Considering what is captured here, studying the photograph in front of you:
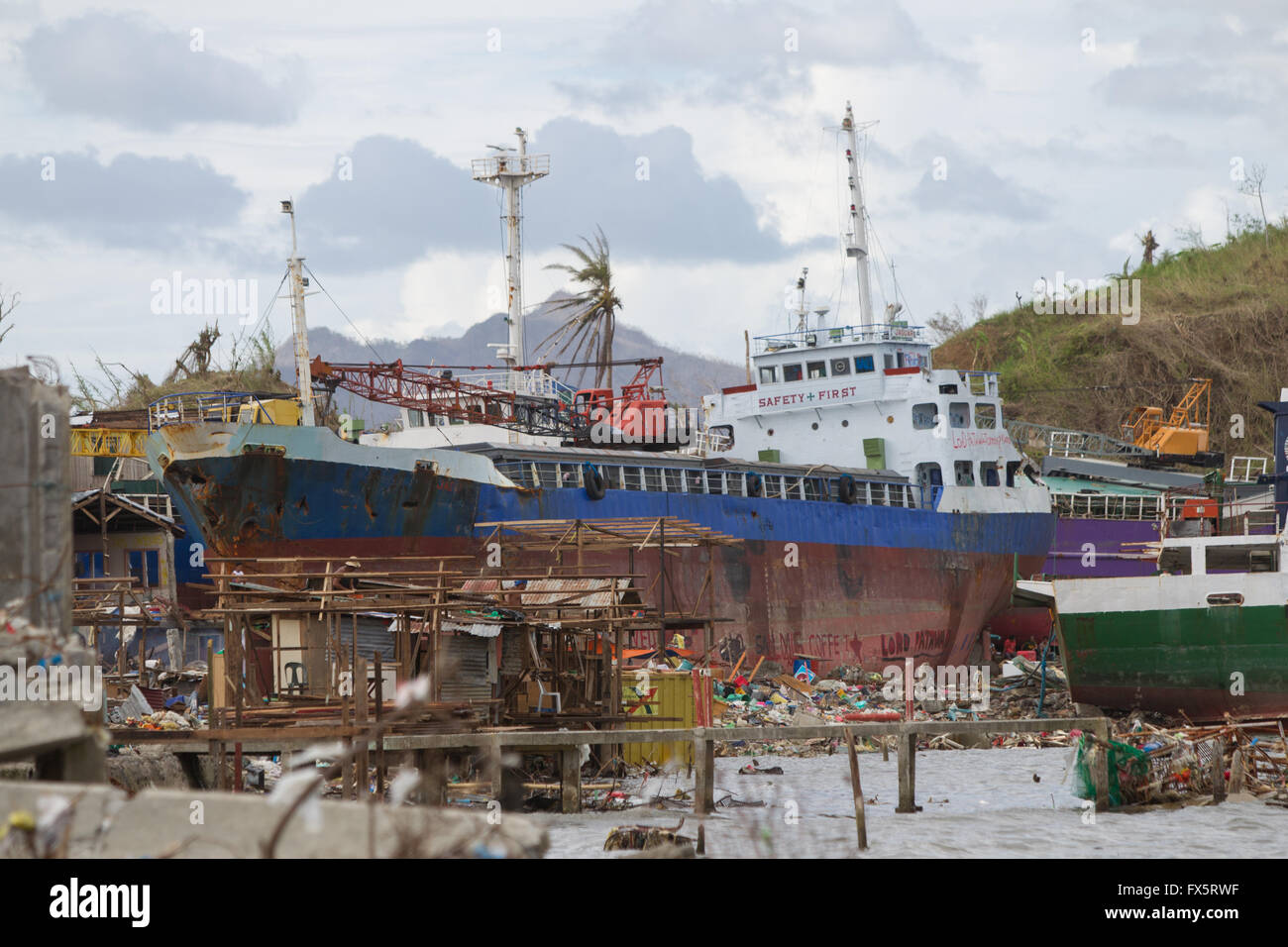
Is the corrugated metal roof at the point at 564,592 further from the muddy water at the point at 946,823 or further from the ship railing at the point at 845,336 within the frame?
the ship railing at the point at 845,336

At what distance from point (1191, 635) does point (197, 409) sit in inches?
1046

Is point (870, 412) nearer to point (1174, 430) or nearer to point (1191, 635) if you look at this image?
point (1191, 635)

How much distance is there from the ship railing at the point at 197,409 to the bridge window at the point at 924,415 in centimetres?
2078

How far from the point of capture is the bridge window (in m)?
47.2

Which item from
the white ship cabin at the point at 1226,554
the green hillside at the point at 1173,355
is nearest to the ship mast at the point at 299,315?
the white ship cabin at the point at 1226,554

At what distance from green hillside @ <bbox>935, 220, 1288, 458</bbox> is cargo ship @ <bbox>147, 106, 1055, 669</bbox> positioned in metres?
25.9

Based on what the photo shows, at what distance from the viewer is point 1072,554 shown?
55125mm

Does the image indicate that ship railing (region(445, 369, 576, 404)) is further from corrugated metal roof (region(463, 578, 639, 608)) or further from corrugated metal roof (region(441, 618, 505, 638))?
corrugated metal roof (region(441, 618, 505, 638))

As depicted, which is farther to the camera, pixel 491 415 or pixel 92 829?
pixel 491 415

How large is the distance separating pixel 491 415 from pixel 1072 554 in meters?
25.1

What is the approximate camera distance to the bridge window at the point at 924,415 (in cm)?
4722

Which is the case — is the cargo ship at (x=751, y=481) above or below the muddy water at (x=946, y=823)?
above
